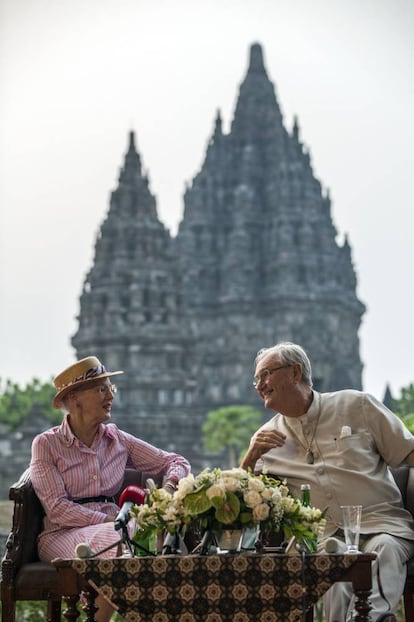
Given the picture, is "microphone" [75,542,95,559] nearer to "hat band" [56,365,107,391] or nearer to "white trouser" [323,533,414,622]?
"white trouser" [323,533,414,622]

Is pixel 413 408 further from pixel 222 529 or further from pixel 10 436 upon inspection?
pixel 222 529

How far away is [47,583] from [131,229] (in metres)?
45.7

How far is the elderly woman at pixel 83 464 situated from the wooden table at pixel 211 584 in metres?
0.91

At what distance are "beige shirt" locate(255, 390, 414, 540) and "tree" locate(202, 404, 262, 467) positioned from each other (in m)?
39.0

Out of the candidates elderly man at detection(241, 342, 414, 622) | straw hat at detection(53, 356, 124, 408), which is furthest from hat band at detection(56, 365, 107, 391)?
elderly man at detection(241, 342, 414, 622)

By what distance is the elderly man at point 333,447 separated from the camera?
6.65m

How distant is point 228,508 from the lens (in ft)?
17.7

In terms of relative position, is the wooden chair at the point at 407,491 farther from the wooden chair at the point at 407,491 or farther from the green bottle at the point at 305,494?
the green bottle at the point at 305,494

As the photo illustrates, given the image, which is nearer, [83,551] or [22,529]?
[83,551]

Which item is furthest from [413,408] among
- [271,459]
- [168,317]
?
[271,459]

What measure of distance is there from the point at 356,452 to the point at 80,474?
142 centimetres

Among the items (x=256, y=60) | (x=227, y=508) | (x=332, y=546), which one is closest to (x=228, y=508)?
(x=227, y=508)

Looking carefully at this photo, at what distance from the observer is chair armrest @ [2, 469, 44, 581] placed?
6.27 m

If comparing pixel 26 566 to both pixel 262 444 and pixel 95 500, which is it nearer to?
pixel 95 500
